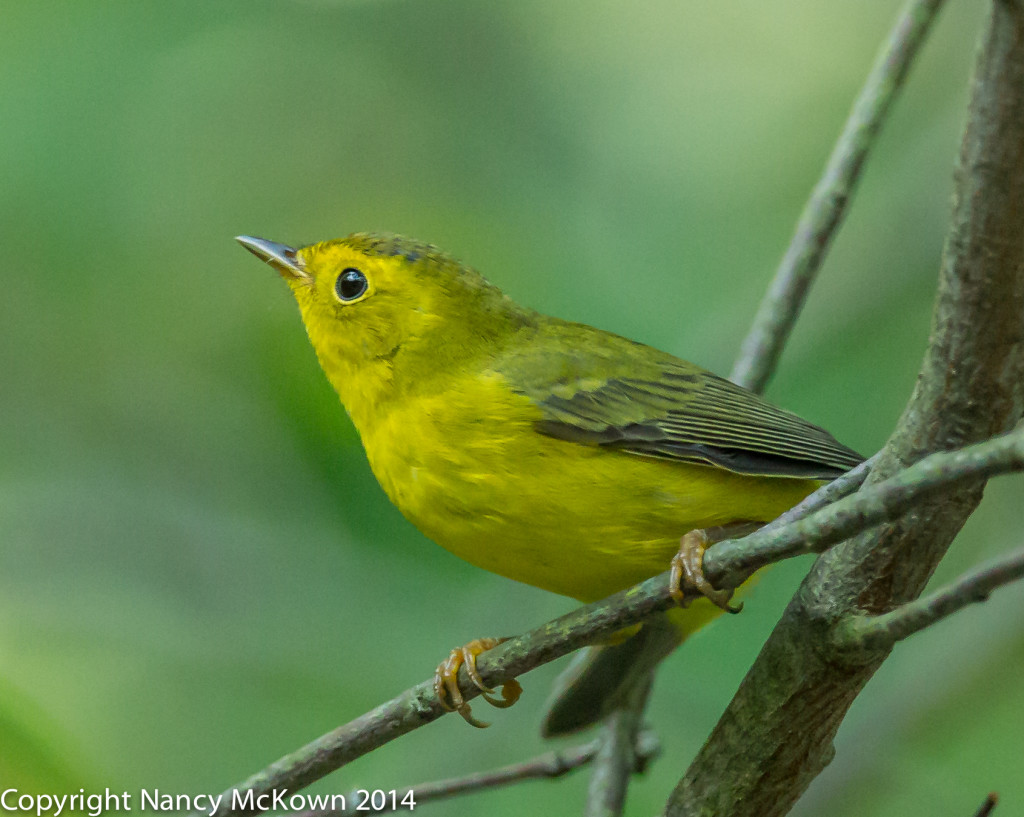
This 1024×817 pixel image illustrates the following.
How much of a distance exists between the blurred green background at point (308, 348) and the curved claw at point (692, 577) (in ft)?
4.37

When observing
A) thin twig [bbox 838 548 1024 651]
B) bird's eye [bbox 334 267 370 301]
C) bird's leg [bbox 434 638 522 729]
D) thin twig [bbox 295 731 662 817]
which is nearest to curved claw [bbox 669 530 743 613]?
thin twig [bbox 838 548 1024 651]

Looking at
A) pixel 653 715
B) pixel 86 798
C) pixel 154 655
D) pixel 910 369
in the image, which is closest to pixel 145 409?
pixel 154 655

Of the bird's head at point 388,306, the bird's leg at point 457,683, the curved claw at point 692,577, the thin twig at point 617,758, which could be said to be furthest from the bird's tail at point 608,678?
the bird's head at point 388,306

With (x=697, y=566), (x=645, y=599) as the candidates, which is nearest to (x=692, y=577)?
(x=697, y=566)

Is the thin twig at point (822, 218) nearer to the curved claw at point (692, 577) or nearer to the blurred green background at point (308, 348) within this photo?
the blurred green background at point (308, 348)

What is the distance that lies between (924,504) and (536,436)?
5.26ft

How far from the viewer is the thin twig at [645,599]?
5.67ft

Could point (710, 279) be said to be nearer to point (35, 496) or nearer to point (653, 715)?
point (653, 715)

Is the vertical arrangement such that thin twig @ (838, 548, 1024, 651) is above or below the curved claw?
above

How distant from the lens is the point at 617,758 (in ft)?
13.3

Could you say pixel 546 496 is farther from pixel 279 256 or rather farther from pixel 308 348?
pixel 308 348

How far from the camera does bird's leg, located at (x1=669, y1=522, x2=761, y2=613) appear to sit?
2490mm

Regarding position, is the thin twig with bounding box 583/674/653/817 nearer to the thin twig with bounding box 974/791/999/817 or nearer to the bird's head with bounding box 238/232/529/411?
the bird's head with bounding box 238/232/529/411

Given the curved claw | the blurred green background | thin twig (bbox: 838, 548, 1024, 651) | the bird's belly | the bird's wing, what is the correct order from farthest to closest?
the blurred green background < the bird's wing < the bird's belly < the curved claw < thin twig (bbox: 838, 548, 1024, 651)
